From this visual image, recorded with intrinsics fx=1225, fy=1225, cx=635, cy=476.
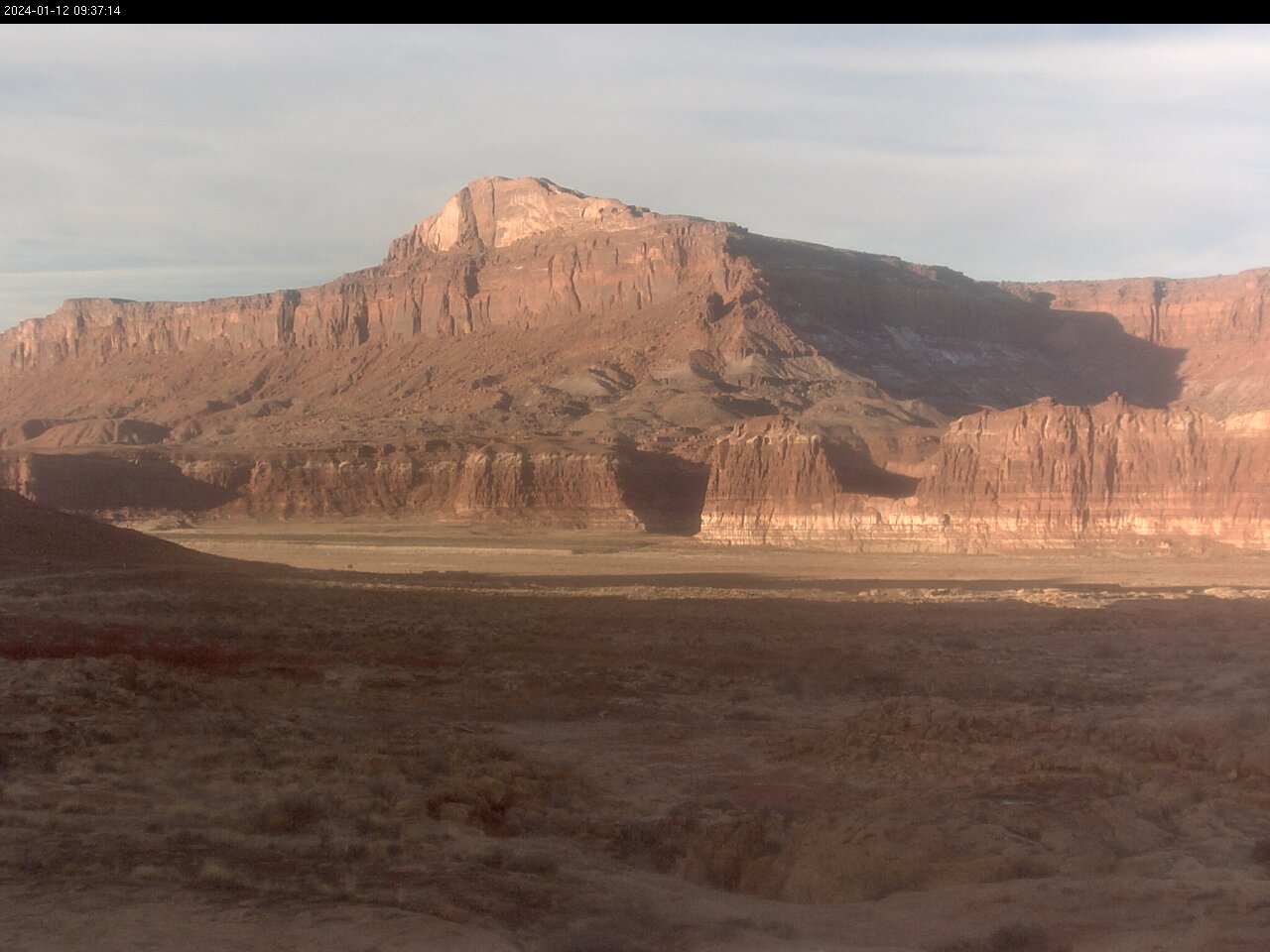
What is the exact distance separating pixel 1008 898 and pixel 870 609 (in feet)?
83.0

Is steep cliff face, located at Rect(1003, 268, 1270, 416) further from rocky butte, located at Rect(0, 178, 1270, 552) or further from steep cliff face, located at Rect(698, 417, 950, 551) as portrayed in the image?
steep cliff face, located at Rect(698, 417, 950, 551)

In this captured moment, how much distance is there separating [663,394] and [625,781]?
92.3m

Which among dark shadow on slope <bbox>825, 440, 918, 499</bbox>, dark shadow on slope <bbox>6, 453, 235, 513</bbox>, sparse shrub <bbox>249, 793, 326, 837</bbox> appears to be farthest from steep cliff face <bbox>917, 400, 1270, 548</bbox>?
dark shadow on slope <bbox>6, 453, 235, 513</bbox>

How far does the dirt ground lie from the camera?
9016 mm

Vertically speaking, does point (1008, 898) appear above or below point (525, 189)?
below

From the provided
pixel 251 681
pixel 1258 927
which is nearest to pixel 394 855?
pixel 1258 927

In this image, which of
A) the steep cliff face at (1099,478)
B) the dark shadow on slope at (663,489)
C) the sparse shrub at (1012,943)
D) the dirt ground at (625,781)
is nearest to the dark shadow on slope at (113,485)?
the dark shadow on slope at (663,489)

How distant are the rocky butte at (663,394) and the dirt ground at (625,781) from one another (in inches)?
1221

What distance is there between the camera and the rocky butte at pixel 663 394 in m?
62.4

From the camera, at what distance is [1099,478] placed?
60.3 metres

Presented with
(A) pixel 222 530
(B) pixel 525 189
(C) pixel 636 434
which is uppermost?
(B) pixel 525 189

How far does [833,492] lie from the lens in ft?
223

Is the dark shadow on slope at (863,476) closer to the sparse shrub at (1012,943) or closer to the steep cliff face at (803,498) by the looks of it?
the steep cliff face at (803,498)

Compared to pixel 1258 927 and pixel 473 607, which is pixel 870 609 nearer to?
pixel 473 607
